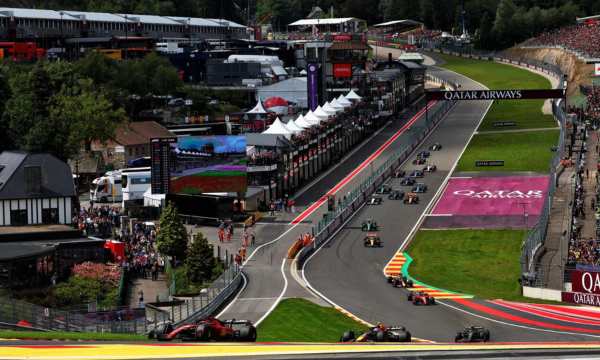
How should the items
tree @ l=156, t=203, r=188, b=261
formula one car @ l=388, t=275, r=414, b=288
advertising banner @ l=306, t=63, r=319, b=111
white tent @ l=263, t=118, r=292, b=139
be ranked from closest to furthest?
formula one car @ l=388, t=275, r=414, b=288 → tree @ l=156, t=203, r=188, b=261 → white tent @ l=263, t=118, r=292, b=139 → advertising banner @ l=306, t=63, r=319, b=111

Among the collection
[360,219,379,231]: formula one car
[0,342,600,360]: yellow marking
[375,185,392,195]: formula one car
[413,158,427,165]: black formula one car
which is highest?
[0,342,600,360]: yellow marking

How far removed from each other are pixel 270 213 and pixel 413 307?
3201 centimetres

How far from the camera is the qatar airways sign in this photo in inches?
5854

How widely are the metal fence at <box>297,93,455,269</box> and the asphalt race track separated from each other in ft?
2.34

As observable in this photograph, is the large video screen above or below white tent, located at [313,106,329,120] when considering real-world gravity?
below

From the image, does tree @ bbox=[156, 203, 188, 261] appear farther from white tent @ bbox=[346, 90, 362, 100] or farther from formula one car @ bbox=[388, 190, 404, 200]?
white tent @ bbox=[346, 90, 362, 100]

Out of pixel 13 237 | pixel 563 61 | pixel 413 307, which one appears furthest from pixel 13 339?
pixel 563 61

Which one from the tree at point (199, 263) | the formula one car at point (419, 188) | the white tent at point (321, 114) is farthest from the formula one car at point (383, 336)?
the white tent at point (321, 114)

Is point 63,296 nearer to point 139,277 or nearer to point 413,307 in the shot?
point 139,277

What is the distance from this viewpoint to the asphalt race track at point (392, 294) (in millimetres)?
60969

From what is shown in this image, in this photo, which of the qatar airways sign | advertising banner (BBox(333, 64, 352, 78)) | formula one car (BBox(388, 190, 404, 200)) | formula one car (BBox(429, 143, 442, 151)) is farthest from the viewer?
advertising banner (BBox(333, 64, 352, 78))

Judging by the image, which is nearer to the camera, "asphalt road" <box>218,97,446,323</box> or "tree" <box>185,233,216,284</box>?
"asphalt road" <box>218,97,446,323</box>

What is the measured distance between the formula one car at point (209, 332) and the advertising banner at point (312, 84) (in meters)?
97.4

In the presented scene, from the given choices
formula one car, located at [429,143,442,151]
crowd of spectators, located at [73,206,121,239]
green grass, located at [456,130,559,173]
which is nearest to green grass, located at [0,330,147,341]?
crowd of spectators, located at [73,206,121,239]
